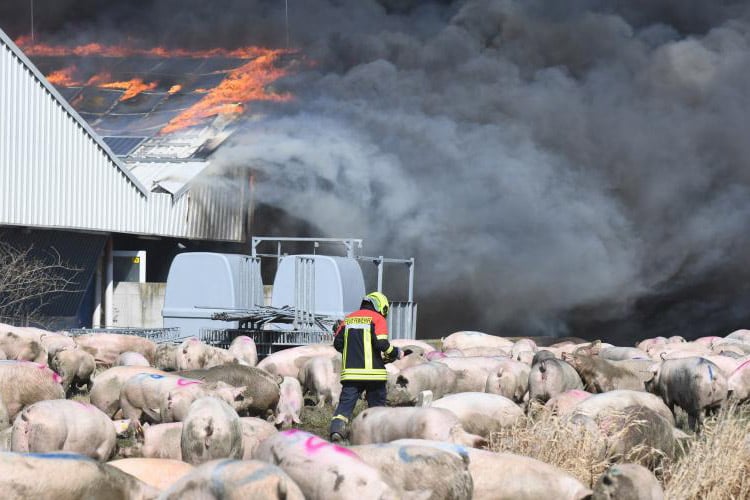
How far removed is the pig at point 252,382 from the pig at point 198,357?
418 cm

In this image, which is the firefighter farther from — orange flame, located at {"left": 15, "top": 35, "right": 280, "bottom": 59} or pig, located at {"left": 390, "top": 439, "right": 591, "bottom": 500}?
orange flame, located at {"left": 15, "top": 35, "right": 280, "bottom": 59}

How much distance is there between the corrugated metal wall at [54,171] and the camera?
110 ft

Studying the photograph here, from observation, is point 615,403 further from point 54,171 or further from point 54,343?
point 54,171

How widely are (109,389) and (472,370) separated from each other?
7230mm

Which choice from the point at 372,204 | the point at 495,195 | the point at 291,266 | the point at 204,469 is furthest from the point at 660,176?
the point at 204,469

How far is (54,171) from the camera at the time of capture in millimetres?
35062

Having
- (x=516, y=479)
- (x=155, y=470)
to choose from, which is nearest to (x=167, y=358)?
(x=155, y=470)

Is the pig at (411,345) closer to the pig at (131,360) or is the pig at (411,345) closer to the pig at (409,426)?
the pig at (131,360)

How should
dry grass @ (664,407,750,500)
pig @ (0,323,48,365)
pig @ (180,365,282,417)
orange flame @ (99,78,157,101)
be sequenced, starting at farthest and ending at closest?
orange flame @ (99,78,157,101) → pig @ (0,323,48,365) → pig @ (180,365,282,417) → dry grass @ (664,407,750,500)

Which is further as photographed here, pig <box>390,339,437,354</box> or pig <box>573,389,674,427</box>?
pig <box>390,339,437,354</box>

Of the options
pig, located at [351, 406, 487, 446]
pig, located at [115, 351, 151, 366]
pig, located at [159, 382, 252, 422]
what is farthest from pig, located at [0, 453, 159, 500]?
pig, located at [115, 351, 151, 366]

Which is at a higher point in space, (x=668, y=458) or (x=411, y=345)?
(x=411, y=345)

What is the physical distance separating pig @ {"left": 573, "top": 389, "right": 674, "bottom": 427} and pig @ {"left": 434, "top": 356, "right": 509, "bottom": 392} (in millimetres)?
5337

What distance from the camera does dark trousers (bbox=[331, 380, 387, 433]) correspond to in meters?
15.4
